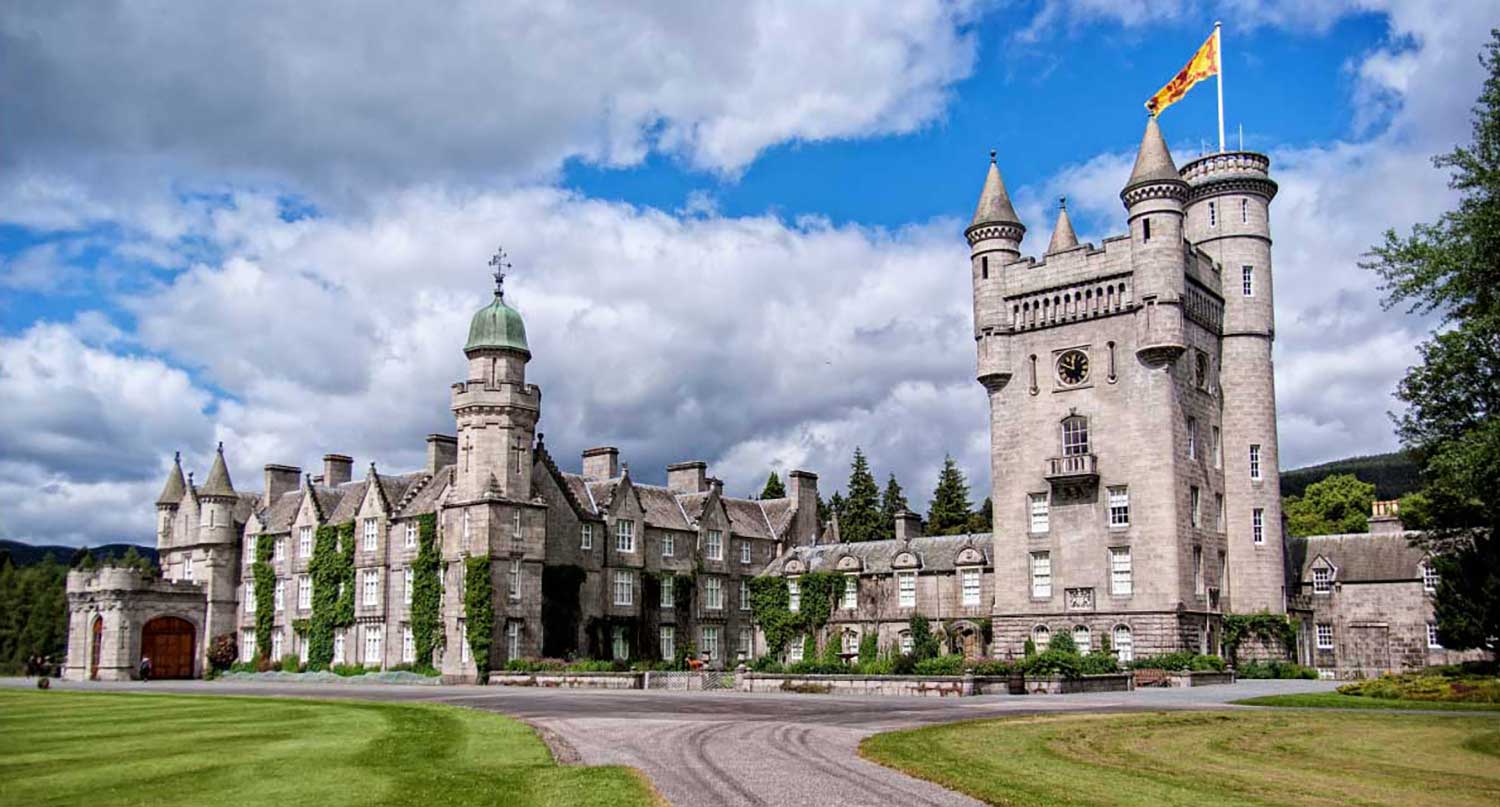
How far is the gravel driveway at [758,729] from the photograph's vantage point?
643 inches

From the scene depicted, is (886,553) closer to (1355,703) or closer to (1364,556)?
(1364,556)

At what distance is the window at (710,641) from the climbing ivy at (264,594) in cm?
2379

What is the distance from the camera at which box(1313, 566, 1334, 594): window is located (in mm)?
62375

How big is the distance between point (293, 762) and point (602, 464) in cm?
5127

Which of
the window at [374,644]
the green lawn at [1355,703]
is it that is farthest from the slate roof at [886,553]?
the green lawn at [1355,703]

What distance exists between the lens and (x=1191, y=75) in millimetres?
A: 59156

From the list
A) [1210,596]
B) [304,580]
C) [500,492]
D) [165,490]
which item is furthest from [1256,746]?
[165,490]

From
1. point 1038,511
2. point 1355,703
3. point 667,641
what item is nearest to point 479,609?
point 667,641

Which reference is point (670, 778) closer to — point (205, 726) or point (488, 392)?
point (205, 726)

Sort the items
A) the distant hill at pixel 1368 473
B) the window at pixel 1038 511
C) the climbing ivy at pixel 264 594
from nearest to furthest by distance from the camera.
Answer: the window at pixel 1038 511
the climbing ivy at pixel 264 594
the distant hill at pixel 1368 473

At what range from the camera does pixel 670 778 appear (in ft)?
57.2

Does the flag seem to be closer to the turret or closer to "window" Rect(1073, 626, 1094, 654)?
the turret

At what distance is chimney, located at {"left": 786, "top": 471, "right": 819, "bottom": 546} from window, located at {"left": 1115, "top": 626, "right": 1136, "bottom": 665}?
25.6 metres

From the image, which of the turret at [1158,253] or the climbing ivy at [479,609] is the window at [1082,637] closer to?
the turret at [1158,253]
